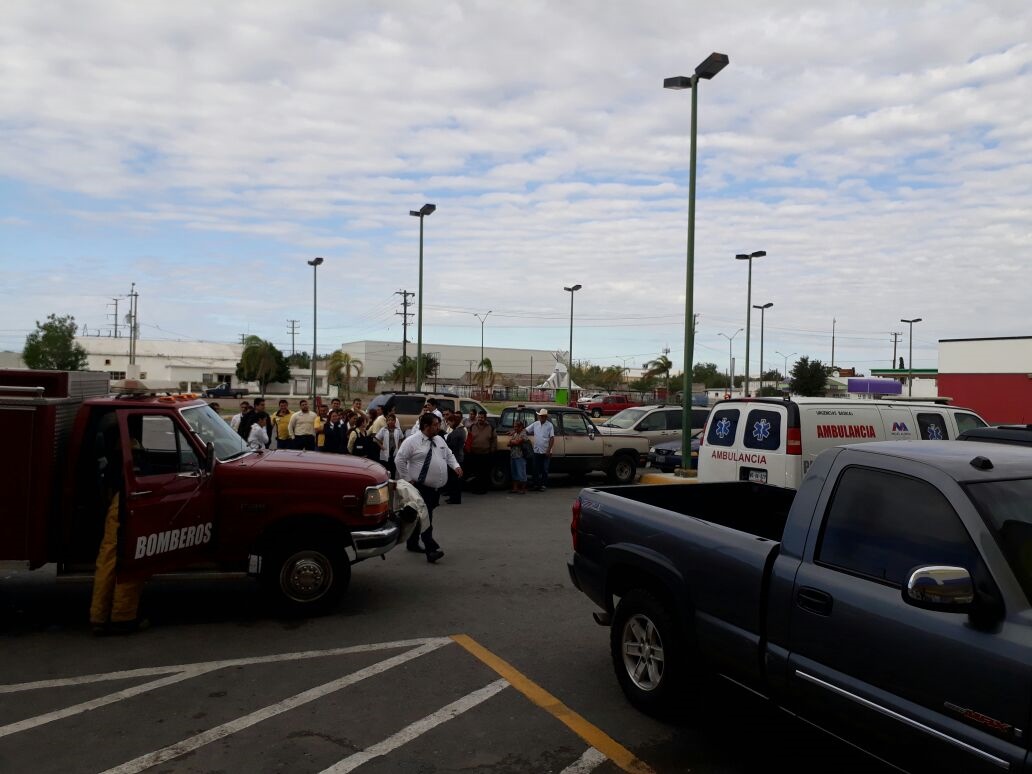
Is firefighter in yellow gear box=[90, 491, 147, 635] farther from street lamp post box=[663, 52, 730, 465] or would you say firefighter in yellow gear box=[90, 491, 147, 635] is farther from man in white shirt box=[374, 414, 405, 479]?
street lamp post box=[663, 52, 730, 465]

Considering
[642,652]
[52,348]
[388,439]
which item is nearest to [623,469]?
[388,439]

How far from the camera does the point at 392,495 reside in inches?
316

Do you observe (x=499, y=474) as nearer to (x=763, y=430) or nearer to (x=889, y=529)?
(x=763, y=430)

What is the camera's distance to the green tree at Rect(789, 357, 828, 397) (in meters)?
54.2

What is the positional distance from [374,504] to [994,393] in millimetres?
50054

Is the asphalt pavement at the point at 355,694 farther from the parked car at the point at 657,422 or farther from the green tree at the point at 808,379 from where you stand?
the green tree at the point at 808,379

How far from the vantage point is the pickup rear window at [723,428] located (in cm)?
1111

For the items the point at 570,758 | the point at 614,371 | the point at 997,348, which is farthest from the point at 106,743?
the point at 614,371

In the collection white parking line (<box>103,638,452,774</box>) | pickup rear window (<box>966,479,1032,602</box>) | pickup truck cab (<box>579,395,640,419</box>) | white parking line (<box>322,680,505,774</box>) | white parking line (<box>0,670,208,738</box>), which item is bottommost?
white parking line (<box>0,670,208,738</box>)

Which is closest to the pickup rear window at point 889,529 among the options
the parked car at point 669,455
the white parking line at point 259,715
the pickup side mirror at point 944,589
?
the pickup side mirror at point 944,589

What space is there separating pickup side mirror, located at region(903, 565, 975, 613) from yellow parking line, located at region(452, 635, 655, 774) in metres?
1.88

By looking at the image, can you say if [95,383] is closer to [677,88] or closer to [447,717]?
[447,717]

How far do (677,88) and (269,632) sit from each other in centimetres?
1415

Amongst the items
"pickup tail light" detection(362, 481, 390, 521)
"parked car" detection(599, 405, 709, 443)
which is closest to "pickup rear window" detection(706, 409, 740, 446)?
"pickup tail light" detection(362, 481, 390, 521)
